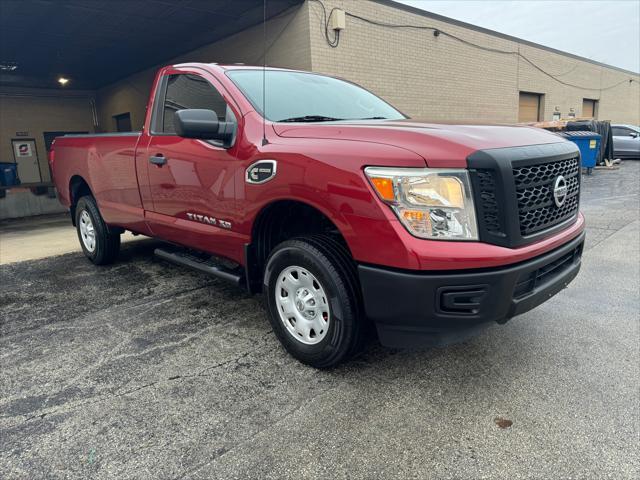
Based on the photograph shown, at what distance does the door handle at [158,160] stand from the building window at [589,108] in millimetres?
24846

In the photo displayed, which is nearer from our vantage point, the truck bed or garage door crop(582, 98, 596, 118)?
the truck bed

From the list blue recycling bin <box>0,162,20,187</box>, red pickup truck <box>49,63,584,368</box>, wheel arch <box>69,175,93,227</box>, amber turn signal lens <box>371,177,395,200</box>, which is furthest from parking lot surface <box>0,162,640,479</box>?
blue recycling bin <box>0,162,20,187</box>

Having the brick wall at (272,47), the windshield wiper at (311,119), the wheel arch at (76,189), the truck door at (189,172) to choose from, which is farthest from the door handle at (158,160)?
the brick wall at (272,47)

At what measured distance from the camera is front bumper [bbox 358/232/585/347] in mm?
2340

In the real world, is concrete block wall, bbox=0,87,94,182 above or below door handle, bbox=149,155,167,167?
above

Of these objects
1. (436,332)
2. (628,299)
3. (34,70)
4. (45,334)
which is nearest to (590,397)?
(436,332)

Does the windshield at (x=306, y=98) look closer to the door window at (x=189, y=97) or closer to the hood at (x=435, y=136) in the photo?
the door window at (x=189, y=97)

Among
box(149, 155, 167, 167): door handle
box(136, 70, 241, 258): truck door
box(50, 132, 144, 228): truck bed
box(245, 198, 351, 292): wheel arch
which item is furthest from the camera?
box(50, 132, 144, 228): truck bed

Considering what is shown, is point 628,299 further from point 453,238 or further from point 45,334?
point 45,334

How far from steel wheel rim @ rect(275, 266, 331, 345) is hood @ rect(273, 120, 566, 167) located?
0.86 meters

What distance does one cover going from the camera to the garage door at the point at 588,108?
2374 cm

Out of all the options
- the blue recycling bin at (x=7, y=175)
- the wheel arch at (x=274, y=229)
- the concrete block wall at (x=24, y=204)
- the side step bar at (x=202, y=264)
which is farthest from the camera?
the blue recycling bin at (x=7, y=175)

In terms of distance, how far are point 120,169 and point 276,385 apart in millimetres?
2977

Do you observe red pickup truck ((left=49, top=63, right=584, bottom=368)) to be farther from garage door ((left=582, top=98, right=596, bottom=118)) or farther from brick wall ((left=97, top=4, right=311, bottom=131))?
garage door ((left=582, top=98, right=596, bottom=118))
